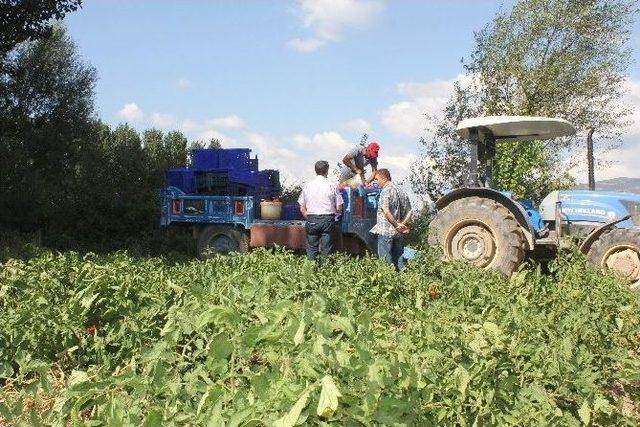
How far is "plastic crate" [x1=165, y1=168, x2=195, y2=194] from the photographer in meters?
13.3

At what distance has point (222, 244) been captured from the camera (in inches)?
486

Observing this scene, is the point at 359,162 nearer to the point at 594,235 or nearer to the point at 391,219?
the point at 391,219

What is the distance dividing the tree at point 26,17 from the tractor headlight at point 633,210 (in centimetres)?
1271

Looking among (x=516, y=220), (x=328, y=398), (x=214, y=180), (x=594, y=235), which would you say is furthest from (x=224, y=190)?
(x=328, y=398)

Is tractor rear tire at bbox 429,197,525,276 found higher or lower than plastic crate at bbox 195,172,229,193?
lower

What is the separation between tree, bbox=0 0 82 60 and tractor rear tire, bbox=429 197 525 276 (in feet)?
36.7

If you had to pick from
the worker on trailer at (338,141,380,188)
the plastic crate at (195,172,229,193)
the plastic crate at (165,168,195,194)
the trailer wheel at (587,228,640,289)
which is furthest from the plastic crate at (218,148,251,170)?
the trailer wheel at (587,228,640,289)

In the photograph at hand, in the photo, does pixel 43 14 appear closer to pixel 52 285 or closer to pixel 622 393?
pixel 52 285

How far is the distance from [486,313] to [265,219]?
7.81 meters

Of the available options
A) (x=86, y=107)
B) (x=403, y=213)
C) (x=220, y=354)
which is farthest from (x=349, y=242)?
(x=86, y=107)

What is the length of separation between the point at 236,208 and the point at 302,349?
9.89 m

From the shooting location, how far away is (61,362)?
13.0 ft

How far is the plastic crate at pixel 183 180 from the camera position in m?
13.3

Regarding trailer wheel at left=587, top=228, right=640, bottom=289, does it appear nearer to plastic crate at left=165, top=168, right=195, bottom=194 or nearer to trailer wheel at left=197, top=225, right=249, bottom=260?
trailer wheel at left=197, top=225, right=249, bottom=260
